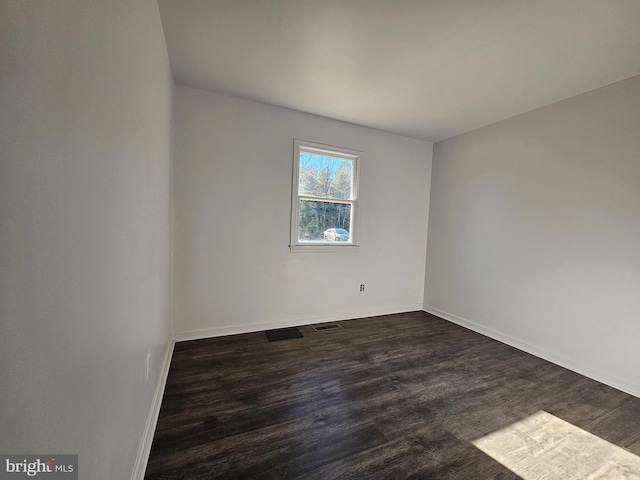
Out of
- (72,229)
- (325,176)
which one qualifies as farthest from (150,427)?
(325,176)

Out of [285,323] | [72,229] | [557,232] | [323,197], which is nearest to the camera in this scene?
[72,229]

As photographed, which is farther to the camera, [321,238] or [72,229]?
[321,238]

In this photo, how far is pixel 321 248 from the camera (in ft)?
11.4

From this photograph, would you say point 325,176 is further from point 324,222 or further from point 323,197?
point 324,222

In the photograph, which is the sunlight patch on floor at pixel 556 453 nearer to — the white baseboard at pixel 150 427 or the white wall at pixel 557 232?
the white wall at pixel 557 232

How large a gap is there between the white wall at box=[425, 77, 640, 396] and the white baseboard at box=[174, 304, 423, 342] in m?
0.83

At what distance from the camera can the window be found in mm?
3320

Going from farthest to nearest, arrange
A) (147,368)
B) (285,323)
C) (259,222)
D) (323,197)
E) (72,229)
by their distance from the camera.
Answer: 1. (323,197)
2. (285,323)
3. (259,222)
4. (147,368)
5. (72,229)

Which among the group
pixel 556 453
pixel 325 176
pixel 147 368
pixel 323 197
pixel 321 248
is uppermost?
pixel 325 176

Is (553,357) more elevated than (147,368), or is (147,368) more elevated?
(147,368)

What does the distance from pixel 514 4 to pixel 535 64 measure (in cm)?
79

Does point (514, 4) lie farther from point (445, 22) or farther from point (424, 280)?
point (424, 280)

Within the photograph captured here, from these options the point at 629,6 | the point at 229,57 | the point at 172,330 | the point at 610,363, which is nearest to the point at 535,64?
the point at 629,6

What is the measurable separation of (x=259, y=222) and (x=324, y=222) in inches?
34.6
